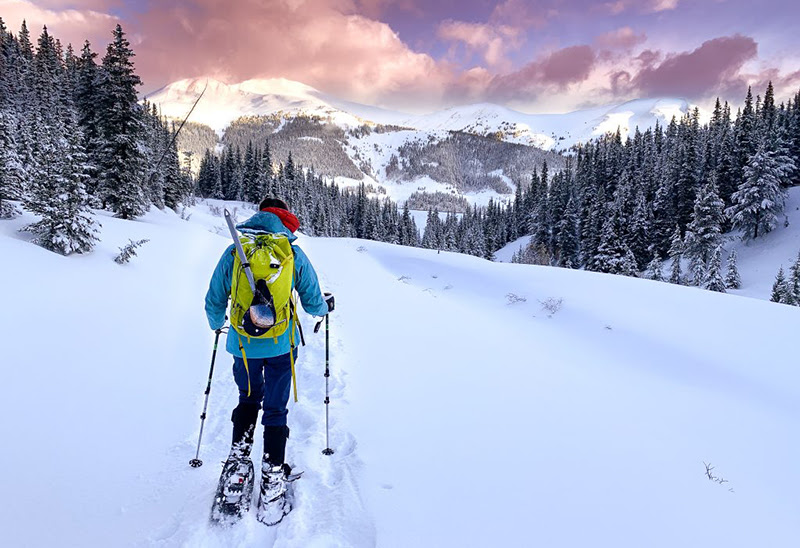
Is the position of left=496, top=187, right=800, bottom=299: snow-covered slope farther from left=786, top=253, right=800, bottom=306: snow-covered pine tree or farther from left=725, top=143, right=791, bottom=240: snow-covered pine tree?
left=786, top=253, right=800, bottom=306: snow-covered pine tree

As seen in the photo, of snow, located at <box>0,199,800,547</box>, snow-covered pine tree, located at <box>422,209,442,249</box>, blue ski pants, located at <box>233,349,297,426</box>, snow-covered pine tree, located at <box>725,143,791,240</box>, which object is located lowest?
snow, located at <box>0,199,800,547</box>

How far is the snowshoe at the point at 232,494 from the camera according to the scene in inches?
127

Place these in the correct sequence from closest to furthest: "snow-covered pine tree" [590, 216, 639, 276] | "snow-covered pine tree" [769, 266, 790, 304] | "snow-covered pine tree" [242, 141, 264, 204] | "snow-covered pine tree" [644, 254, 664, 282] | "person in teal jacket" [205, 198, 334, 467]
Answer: "person in teal jacket" [205, 198, 334, 467]
"snow-covered pine tree" [769, 266, 790, 304]
"snow-covered pine tree" [644, 254, 664, 282]
"snow-covered pine tree" [590, 216, 639, 276]
"snow-covered pine tree" [242, 141, 264, 204]

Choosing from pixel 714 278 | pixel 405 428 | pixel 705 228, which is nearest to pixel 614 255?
pixel 714 278

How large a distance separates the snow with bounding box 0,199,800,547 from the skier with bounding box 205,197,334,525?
23cm

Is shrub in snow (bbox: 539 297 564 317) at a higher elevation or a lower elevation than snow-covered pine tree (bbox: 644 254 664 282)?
lower

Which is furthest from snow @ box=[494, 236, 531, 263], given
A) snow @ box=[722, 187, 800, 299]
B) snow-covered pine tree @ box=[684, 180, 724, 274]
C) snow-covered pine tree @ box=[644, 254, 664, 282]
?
snow-covered pine tree @ box=[684, 180, 724, 274]

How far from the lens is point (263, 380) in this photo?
11.8 ft

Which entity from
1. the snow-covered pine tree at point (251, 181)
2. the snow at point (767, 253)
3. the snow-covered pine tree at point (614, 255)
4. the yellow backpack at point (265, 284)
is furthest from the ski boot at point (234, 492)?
the snow-covered pine tree at point (251, 181)

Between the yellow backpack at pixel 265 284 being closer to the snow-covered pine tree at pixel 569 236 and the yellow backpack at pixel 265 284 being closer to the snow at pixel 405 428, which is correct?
the snow at pixel 405 428

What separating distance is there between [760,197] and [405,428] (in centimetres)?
5499

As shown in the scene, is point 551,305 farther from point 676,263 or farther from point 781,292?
point 676,263

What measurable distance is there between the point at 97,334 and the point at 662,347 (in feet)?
44.6

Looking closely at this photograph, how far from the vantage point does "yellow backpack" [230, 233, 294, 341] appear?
3.21 m
